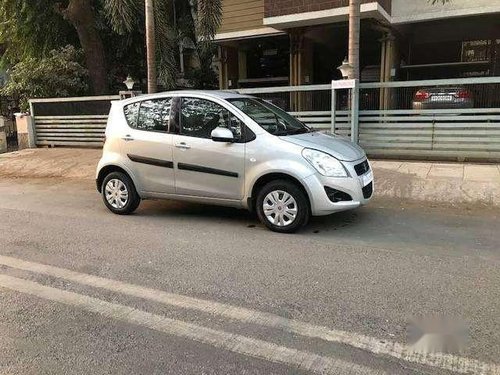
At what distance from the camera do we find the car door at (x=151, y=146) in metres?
6.84

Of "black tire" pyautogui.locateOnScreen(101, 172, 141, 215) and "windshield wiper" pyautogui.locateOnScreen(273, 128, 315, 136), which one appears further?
"black tire" pyautogui.locateOnScreen(101, 172, 141, 215)

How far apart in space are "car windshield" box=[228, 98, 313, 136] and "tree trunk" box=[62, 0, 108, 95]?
10256 mm

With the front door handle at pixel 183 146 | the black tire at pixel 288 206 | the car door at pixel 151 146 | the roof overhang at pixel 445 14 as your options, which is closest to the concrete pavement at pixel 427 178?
the black tire at pixel 288 206

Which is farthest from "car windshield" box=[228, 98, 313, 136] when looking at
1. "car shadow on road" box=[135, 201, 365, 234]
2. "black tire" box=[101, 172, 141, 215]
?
"black tire" box=[101, 172, 141, 215]

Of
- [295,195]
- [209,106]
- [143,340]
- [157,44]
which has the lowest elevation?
[143,340]

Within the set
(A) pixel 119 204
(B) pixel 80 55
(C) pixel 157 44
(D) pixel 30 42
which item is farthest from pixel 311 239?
(D) pixel 30 42

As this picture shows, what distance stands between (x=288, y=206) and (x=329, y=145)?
94 cm

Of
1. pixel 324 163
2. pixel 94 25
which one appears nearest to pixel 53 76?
pixel 94 25

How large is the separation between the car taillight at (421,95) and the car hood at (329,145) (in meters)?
4.66

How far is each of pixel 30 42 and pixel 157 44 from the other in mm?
7156

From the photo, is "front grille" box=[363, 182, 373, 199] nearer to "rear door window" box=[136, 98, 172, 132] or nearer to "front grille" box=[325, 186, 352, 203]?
"front grille" box=[325, 186, 352, 203]

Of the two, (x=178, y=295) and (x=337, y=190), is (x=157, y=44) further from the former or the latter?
(x=178, y=295)

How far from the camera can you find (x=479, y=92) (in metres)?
9.98

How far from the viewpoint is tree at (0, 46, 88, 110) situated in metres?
15.6
